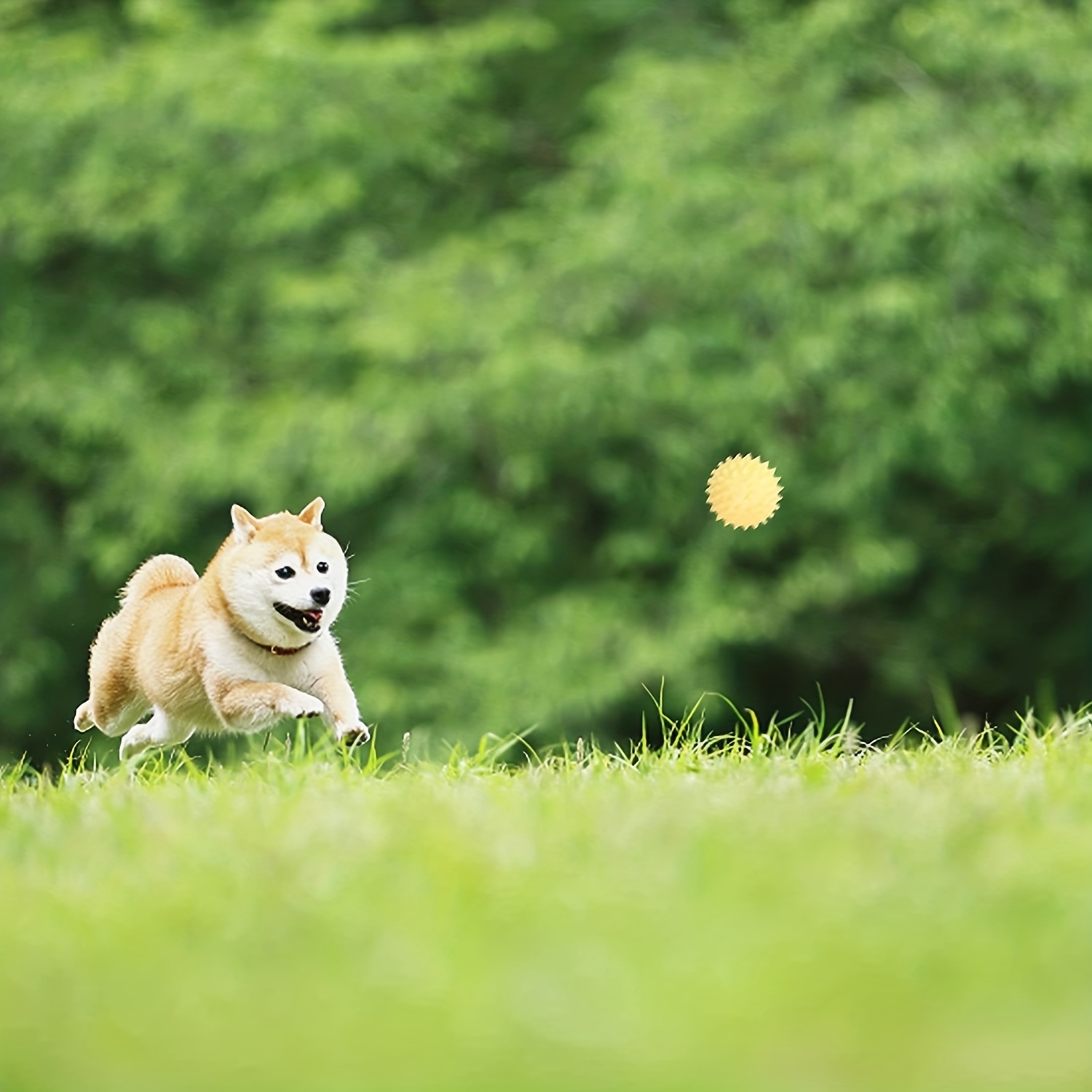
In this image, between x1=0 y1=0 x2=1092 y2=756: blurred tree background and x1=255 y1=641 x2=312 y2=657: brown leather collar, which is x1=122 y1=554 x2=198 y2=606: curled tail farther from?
x1=0 y1=0 x2=1092 y2=756: blurred tree background

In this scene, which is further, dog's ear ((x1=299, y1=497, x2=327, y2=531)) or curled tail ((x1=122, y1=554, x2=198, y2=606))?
curled tail ((x1=122, y1=554, x2=198, y2=606))

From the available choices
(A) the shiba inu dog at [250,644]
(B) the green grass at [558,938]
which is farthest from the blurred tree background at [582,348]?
(B) the green grass at [558,938]

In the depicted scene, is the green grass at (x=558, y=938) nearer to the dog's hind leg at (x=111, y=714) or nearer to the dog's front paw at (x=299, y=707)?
the dog's front paw at (x=299, y=707)

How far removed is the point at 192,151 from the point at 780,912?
780cm

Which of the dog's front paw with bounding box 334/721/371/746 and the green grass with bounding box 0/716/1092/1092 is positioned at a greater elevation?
the dog's front paw with bounding box 334/721/371/746

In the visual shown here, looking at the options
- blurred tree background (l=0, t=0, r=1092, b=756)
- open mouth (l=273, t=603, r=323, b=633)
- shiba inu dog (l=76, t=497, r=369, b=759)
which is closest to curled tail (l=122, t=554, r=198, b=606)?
shiba inu dog (l=76, t=497, r=369, b=759)

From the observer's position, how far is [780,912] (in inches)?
73.6

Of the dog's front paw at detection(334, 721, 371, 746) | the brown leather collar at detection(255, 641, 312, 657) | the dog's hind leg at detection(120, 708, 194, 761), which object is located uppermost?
the brown leather collar at detection(255, 641, 312, 657)

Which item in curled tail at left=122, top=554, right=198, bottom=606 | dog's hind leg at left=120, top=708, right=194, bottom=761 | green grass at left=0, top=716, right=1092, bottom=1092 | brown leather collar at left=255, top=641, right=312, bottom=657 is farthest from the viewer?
curled tail at left=122, top=554, right=198, bottom=606

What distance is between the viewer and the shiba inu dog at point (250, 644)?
8.21 feet

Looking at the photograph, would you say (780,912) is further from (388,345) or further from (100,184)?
(100,184)

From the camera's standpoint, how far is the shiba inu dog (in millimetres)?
2502

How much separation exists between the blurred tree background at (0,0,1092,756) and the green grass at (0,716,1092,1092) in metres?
5.73

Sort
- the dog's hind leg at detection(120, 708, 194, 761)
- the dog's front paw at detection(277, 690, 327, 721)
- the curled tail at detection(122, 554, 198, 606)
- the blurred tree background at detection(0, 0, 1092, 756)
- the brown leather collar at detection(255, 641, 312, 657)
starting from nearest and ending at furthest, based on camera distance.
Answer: the dog's front paw at detection(277, 690, 327, 721), the brown leather collar at detection(255, 641, 312, 657), the dog's hind leg at detection(120, 708, 194, 761), the curled tail at detection(122, 554, 198, 606), the blurred tree background at detection(0, 0, 1092, 756)
